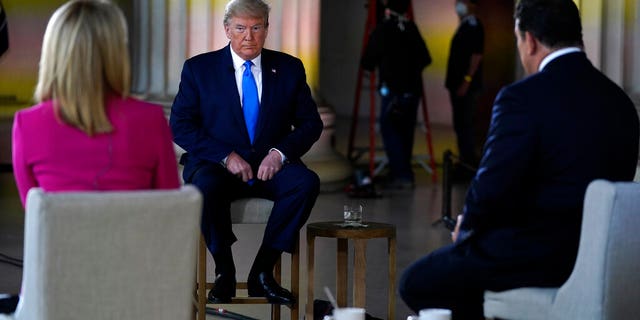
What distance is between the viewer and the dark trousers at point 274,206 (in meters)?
5.58

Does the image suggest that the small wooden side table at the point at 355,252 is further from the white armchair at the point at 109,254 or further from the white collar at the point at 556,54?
the white armchair at the point at 109,254

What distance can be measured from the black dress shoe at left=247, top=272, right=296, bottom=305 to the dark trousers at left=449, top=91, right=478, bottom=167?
6554 millimetres

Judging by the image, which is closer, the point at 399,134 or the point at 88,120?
the point at 88,120

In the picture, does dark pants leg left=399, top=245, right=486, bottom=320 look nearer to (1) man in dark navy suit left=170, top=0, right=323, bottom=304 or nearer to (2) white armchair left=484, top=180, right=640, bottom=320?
(2) white armchair left=484, top=180, right=640, bottom=320

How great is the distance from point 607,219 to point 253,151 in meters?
2.09

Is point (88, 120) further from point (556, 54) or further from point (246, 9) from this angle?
point (246, 9)

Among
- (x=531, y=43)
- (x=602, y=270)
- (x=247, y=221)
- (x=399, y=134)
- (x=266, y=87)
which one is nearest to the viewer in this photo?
(x=602, y=270)

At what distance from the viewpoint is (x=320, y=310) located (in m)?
6.00

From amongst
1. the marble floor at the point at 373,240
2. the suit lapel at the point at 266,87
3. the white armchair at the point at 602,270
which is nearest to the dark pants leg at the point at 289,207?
the suit lapel at the point at 266,87

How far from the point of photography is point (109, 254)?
144 inches

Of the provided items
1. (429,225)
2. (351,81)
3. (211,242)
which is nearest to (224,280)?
(211,242)

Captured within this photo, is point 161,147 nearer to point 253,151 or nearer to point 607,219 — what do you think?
point 607,219

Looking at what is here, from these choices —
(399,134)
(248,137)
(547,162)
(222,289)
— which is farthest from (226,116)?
(399,134)

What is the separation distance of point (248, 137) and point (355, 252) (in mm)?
721
